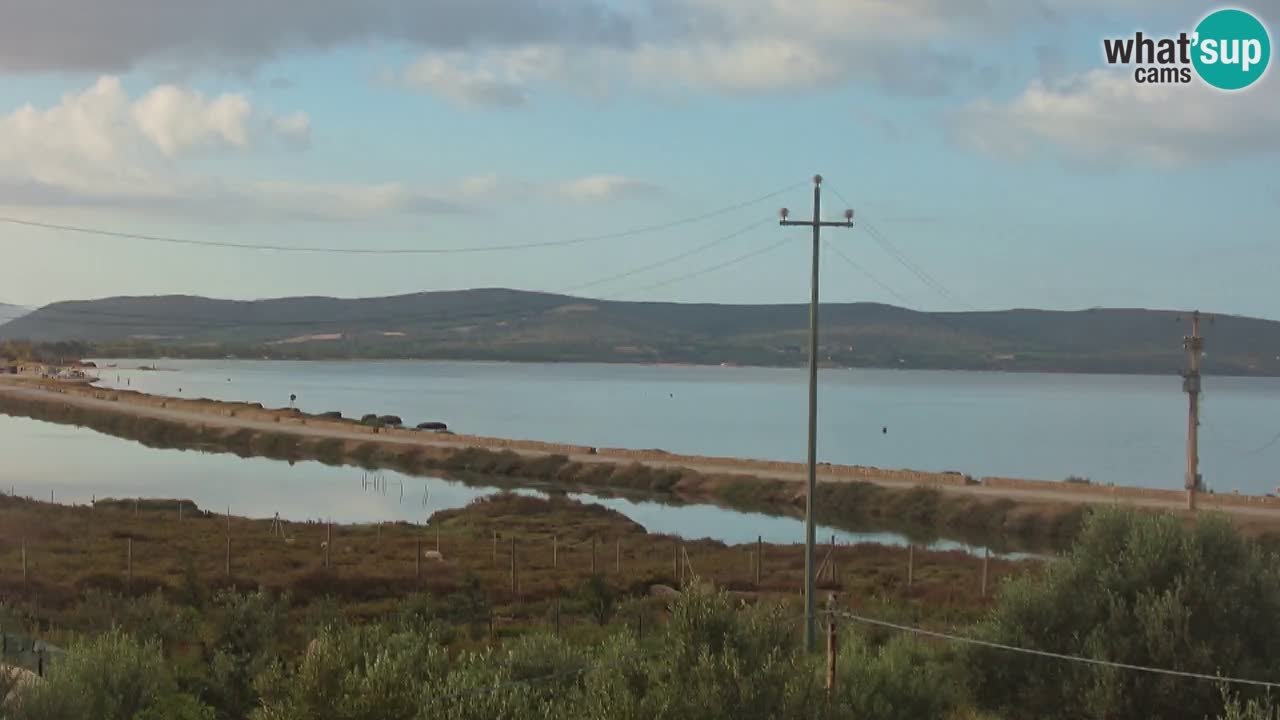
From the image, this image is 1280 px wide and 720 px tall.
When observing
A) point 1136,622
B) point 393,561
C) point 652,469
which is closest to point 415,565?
point 393,561

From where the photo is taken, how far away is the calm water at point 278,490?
6838 centimetres

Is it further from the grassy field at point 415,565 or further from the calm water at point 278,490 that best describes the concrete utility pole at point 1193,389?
the calm water at point 278,490

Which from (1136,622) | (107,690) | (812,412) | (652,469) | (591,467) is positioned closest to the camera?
(107,690)

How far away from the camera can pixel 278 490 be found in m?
81.6

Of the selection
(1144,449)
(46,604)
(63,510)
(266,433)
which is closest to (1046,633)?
(46,604)

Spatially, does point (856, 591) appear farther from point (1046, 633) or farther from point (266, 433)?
point (266, 433)

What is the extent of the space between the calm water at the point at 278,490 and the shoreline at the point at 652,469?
180 inches

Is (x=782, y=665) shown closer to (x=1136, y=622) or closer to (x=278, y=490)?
(x=1136, y=622)

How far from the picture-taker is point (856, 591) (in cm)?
3850

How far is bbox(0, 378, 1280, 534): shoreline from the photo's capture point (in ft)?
222

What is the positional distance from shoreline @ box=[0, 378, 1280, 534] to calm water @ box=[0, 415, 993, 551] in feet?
15.0

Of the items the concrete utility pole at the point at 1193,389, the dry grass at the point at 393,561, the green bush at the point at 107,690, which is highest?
the concrete utility pole at the point at 1193,389

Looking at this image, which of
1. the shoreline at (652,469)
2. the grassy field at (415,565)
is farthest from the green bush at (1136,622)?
the shoreline at (652,469)

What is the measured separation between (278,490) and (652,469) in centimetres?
2456
